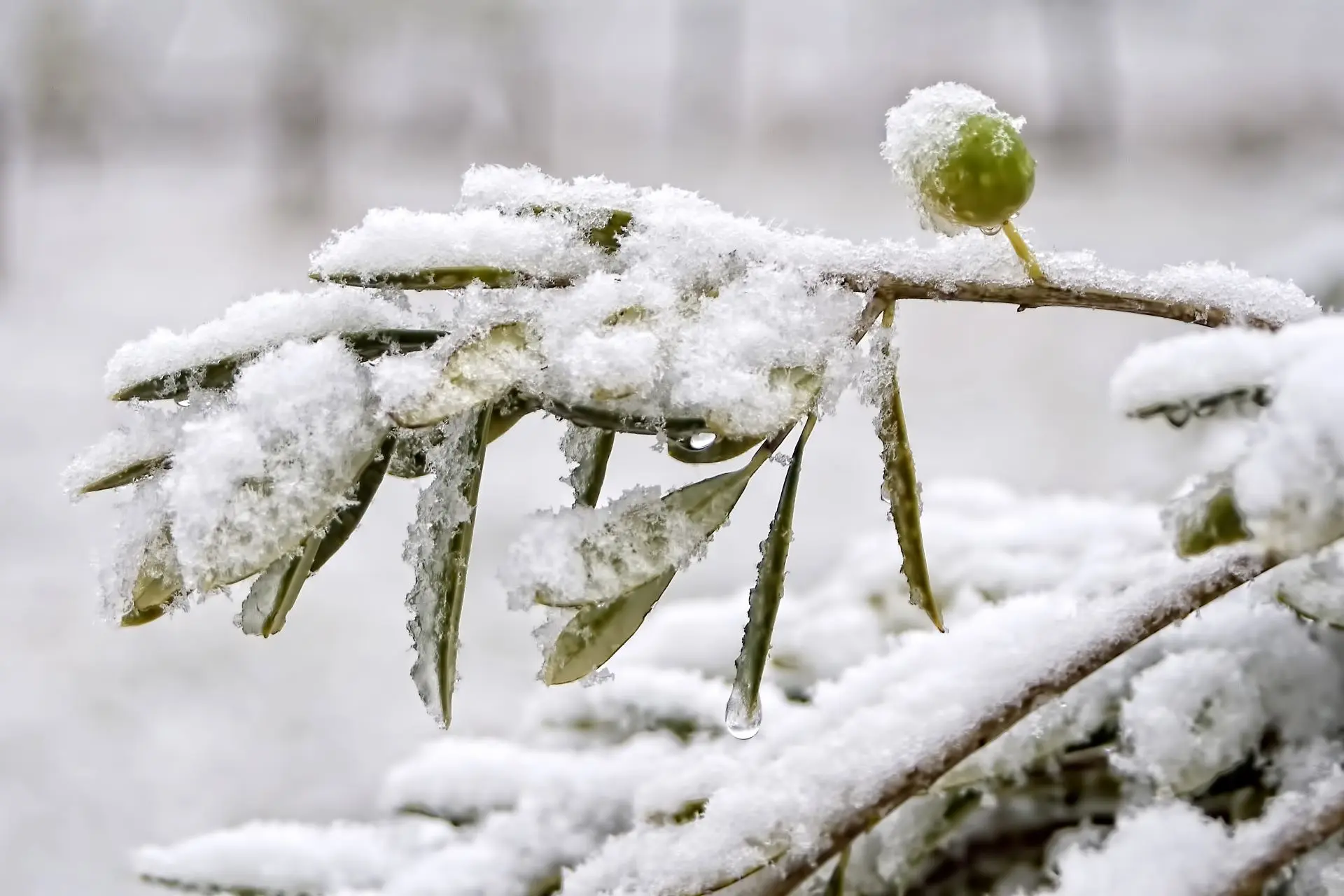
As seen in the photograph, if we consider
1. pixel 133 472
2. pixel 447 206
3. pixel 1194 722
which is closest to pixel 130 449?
pixel 133 472

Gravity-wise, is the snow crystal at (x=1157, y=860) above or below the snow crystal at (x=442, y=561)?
below

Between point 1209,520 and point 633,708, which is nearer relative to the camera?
point 1209,520

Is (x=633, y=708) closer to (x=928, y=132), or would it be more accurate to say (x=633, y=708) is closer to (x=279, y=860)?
(x=279, y=860)

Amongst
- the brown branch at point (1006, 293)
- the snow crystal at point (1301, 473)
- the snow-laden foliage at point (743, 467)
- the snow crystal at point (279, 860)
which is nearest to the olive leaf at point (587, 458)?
the snow-laden foliage at point (743, 467)

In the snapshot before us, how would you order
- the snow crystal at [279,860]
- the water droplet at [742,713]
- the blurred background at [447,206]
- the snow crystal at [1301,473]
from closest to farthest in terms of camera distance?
1. the snow crystal at [1301,473]
2. the water droplet at [742,713]
3. the snow crystal at [279,860]
4. the blurred background at [447,206]

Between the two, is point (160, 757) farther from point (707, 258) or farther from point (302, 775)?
point (707, 258)

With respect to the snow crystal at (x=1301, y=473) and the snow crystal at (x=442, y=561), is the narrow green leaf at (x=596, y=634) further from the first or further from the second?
the snow crystal at (x=1301, y=473)
